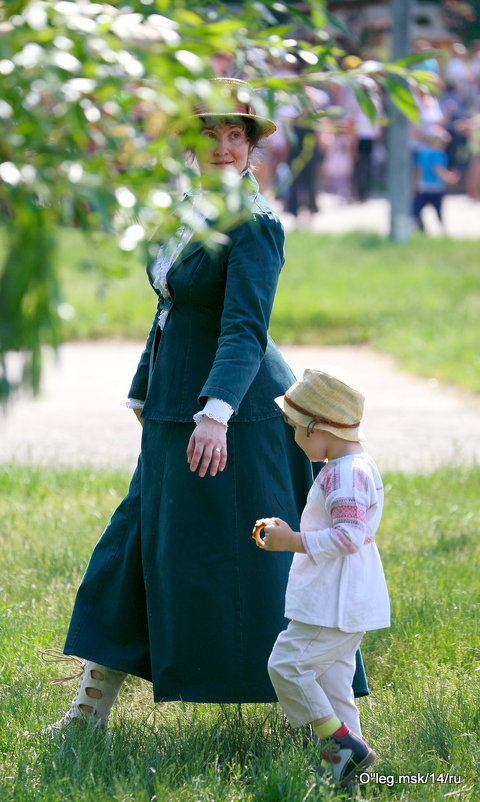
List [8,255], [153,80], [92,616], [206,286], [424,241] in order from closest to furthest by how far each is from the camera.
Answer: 1. [8,255]
2. [153,80]
3. [206,286]
4. [92,616]
5. [424,241]

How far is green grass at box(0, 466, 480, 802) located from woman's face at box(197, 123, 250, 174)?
1.51 m

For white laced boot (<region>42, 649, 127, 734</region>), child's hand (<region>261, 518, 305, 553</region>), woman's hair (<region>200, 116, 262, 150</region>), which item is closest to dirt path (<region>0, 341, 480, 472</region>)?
white laced boot (<region>42, 649, 127, 734</region>)

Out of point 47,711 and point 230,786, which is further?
point 47,711

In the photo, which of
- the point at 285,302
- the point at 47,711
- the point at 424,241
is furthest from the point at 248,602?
the point at 424,241

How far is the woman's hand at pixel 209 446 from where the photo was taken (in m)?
2.94

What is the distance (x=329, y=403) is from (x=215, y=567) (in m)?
0.59

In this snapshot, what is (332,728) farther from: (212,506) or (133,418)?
(133,418)

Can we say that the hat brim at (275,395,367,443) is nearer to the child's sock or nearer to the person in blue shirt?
the child's sock

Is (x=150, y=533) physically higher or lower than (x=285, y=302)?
higher

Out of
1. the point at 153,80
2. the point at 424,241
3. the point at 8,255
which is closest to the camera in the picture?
the point at 8,255

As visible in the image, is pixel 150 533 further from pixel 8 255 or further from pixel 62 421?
pixel 62 421

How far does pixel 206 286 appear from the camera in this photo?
3188 millimetres

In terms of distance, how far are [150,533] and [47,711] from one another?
636 mm

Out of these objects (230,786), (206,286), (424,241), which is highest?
Result: (206,286)
